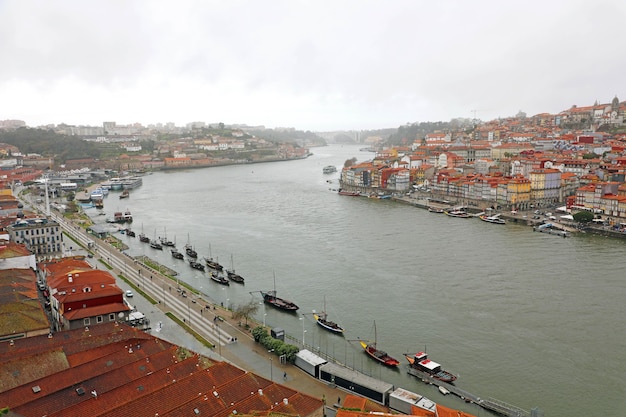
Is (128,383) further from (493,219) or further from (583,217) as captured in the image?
(583,217)

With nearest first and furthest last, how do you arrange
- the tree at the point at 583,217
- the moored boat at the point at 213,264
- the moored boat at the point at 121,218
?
the moored boat at the point at 213,264 < the tree at the point at 583,217 < the moored boat at the point at 121,218

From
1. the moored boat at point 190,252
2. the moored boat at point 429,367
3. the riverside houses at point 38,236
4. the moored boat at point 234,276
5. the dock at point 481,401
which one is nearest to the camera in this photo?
the dock at point 481,401

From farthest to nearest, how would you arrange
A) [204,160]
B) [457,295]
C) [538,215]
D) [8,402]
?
[204,160] < [538,215] < [457,295] < [8,402]

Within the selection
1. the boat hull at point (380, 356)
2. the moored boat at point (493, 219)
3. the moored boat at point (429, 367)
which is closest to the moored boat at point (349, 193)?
the moored boat at point (493, 219)

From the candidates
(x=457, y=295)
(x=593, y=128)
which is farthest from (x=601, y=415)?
(x=593, y=128)

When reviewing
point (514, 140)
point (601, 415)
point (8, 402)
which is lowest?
point (601, 415)

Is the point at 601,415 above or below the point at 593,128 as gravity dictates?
below

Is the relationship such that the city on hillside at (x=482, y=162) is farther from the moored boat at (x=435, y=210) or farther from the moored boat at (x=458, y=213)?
the moored boat at (x=435, y=210)

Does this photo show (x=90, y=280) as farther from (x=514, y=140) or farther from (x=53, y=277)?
(x=514, y=140)
